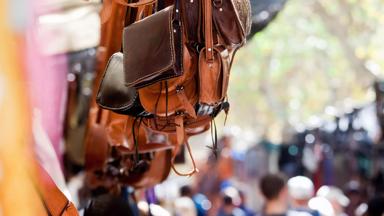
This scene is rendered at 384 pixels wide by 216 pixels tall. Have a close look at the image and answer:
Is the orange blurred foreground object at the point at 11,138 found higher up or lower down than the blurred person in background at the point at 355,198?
higher up

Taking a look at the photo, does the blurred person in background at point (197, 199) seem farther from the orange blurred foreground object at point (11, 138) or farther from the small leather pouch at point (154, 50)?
the orange blurred foreground object at point (11, 138)

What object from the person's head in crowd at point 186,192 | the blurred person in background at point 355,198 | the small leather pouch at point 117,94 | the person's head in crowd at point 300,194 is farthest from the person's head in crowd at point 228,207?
the small leather pouch at point 117,94

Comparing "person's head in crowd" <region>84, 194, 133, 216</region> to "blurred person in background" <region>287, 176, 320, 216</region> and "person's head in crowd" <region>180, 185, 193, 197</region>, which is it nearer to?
"blurred person in background" <region>287, 176, 320, 216</region>

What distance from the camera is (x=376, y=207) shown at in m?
4.41

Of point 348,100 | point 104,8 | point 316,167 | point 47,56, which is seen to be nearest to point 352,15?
point 316,167

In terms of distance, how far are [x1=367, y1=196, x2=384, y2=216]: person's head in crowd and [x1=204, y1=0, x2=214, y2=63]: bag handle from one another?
3.13m

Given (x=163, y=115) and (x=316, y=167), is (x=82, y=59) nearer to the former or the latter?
(x=163, y=115)

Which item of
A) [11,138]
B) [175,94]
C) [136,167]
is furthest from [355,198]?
[11,138]

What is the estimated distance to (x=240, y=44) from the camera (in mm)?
1573

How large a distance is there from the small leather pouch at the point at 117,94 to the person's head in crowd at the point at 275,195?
7.84 ft

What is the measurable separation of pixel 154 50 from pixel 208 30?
0.42 ft

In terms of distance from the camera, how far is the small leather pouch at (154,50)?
4.81 feet

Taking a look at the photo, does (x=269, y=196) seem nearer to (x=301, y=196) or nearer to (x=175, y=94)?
(x=301, y=196)

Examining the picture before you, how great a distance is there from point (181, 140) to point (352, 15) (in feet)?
17.2
